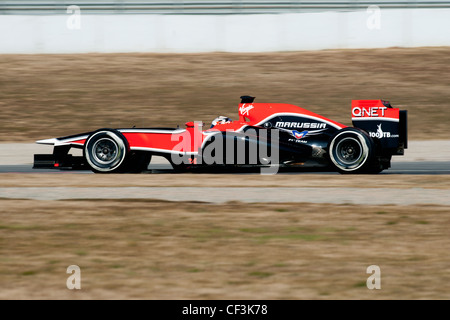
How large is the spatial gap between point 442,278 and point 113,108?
45.9ft

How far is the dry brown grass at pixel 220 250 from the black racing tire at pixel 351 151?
8.06 feet

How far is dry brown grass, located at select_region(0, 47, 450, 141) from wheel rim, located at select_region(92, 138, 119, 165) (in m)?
5.36

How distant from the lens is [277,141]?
34.6 ft

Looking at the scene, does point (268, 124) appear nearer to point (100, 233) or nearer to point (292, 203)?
point (292, 203)

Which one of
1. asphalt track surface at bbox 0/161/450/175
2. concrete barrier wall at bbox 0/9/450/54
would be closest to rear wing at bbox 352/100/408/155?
asphalt track surface at bbox 0/161/450/175

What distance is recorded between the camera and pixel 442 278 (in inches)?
210

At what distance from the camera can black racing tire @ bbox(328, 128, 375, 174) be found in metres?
10.4

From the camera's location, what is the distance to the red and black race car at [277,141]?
10.5 m
